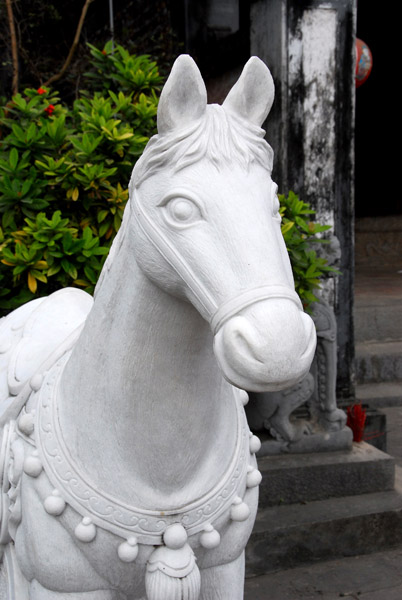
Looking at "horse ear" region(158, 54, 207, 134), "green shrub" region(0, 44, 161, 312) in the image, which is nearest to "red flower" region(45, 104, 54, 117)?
"green shrub" region(0, 44, 161, 312)

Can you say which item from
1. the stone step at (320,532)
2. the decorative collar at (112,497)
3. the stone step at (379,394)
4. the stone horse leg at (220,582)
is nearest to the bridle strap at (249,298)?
the decorative collar at (112,497)

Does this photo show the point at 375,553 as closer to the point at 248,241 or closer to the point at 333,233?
the point at 333,233

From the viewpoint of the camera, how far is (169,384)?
1.26 m

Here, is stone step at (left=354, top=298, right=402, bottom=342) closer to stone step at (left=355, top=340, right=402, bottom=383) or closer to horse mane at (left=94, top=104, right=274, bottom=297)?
stone step at (left=355, top=340, right=402, bottom=383)

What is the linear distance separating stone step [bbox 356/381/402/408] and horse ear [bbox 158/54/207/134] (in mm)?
4468

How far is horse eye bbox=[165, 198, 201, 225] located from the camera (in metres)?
1.08

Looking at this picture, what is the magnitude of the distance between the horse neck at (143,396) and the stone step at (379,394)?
4157mm

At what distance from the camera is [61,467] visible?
134 centimetres

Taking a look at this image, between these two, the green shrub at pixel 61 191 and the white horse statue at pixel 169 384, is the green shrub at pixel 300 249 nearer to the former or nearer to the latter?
the green shrub at pixel 61 191

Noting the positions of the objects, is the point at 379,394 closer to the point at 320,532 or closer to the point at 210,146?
the point at 320,532

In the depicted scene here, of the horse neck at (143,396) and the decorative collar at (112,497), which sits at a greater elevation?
the horse neck at (143,396)

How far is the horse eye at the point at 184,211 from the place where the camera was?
1.08 metres

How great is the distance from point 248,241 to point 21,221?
1828 millimetres

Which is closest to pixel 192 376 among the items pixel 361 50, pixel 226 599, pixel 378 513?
pixel 226 599
